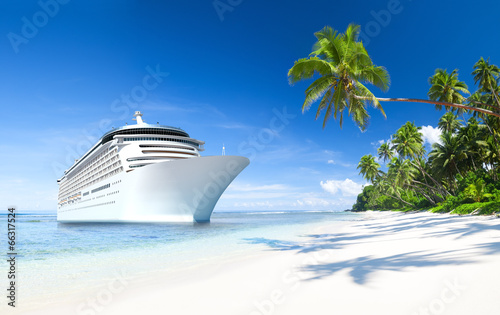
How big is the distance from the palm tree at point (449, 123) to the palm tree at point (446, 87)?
1092 centimetres

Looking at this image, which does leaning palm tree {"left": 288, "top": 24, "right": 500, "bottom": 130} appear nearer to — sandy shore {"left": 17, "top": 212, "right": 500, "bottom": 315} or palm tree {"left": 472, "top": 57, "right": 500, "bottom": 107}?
sandy shore {"left": 17, "top": 212, "right": 500, "bottom": 315}

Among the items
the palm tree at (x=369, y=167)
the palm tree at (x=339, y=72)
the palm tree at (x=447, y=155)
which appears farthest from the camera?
the palm tree at (x=369, y=167)

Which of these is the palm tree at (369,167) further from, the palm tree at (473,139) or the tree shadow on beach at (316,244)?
the tree shadow on beach at (316,244)

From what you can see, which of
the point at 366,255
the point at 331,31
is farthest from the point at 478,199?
the point at 366,255

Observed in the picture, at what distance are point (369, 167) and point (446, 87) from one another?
31.7 meters

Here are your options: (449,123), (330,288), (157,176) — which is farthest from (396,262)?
(449,123)

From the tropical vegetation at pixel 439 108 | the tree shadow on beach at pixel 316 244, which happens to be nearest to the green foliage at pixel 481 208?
the tropical vegetation at pixel 439 108

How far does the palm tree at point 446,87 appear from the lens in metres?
22.6

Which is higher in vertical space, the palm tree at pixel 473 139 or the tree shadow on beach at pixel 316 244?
the palm tree at pixel 473 139

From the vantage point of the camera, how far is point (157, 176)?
77.5 ft

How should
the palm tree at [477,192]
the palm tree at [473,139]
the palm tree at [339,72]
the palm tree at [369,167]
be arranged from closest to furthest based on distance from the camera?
the palm tree at [339,72], the palm tree at [477,192], the palm tree at [473,139], the palm tree at [369,167]

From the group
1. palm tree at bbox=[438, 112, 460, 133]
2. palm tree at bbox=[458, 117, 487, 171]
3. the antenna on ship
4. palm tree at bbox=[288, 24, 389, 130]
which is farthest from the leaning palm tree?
the antenna on ship

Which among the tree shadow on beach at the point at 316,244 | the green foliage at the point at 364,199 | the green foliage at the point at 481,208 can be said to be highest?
the green foliage at the point at 481,208

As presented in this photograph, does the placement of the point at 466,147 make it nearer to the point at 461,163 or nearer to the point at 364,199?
the point at 461,163
